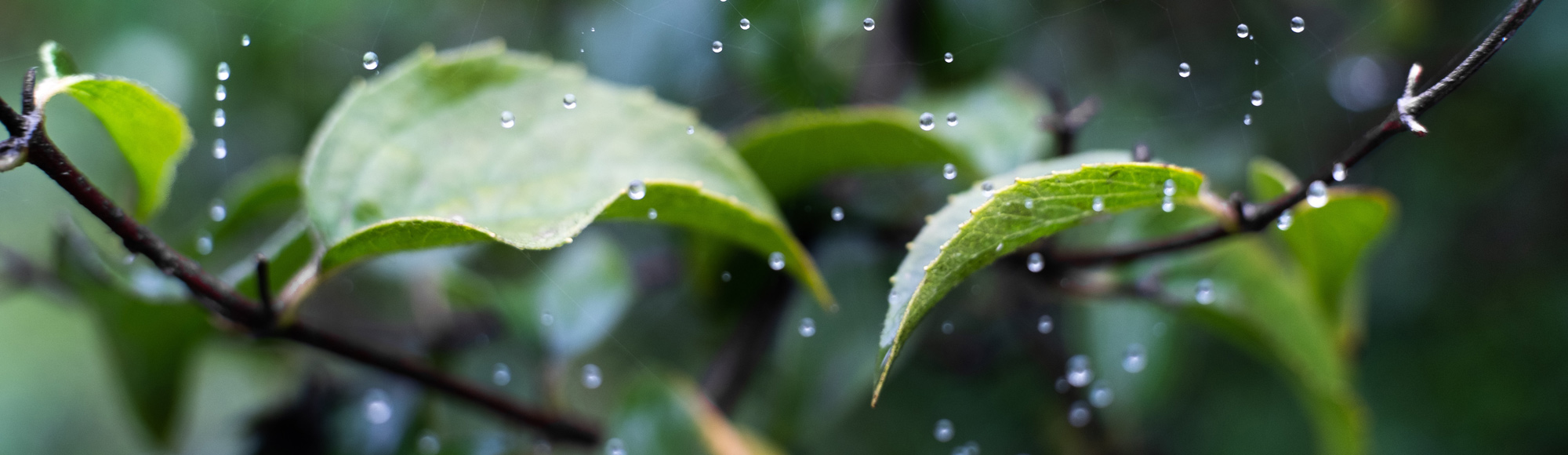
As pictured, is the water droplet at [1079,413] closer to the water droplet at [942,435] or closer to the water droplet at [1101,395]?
the water droplet at [1101,395]

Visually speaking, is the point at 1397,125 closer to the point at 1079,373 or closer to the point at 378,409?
the point at 1079,373

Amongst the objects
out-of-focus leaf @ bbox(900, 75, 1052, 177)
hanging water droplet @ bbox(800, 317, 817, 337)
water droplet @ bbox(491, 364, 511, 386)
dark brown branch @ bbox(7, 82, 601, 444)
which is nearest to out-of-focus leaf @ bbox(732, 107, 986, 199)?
out-of-focus leaf @ bbox(900, 75, 1052, 177)

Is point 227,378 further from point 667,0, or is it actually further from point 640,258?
point 667,0

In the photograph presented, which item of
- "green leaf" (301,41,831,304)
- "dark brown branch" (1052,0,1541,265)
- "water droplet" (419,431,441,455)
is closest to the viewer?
"dark brown branch" (1052,0,1541,265)

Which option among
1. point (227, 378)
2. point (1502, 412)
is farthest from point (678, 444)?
point (1502, 412)

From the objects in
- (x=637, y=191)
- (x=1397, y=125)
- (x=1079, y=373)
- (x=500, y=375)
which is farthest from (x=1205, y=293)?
(x=500, y=375)

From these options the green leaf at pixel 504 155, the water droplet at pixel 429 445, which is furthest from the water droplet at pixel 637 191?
the water droplet at pixel 429 445

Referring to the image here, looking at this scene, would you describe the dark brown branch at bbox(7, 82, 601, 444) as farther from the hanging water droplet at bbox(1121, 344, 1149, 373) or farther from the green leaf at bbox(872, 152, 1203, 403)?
the hanging water droplet at bbox(1121, 344, 1149, 373)
